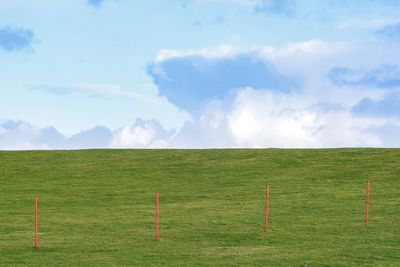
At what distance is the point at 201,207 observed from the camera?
39500 millimetres

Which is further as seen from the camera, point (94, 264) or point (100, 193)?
point (100, 193)

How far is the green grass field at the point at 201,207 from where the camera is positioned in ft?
91.4

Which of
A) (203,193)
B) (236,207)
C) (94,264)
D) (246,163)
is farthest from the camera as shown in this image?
(246,163)

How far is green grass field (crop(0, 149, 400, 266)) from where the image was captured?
91.4 feet

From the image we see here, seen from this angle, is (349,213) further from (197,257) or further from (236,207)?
(197,257)

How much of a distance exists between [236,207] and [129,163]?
62.1 feet

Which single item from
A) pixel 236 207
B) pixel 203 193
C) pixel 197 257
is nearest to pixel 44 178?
pixel 203 193

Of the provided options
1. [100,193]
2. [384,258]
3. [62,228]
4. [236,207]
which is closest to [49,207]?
[100,193]

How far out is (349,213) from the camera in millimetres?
36781

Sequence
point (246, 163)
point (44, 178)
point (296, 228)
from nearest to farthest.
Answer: point (296, 228), point (44, 178), point (246, 163)

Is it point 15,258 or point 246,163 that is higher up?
point 246,163

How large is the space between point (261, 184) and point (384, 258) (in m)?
20.7

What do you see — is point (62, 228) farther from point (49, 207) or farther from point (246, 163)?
point (246, 163)

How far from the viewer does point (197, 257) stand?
27.0m
